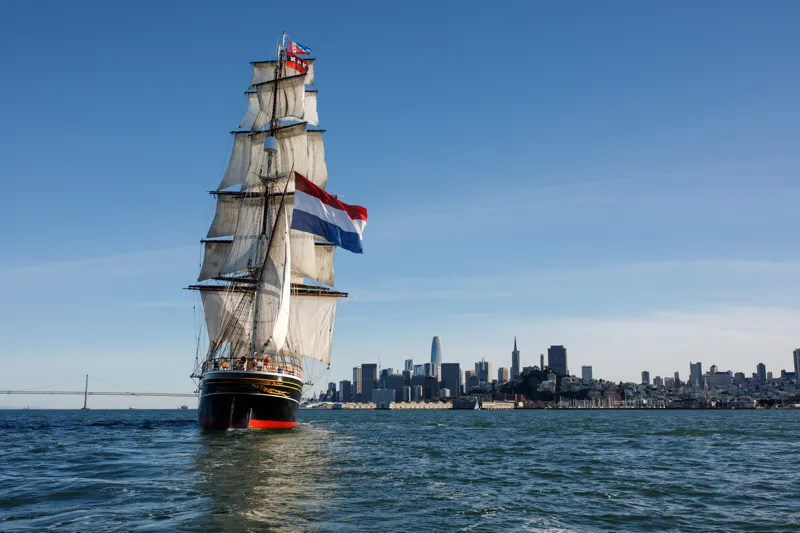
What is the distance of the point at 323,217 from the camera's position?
5069 centimetres

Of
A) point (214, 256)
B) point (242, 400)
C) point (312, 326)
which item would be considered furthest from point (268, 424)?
point (214, 256)

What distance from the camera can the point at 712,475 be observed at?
92.5 ft

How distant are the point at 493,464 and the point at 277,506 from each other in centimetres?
1587

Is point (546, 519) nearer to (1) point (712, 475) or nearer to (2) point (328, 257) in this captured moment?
(1) point (712, 475)

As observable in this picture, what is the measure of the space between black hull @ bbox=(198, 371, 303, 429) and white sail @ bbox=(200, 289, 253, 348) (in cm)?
1415

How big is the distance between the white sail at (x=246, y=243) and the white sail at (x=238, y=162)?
6749 millimetres

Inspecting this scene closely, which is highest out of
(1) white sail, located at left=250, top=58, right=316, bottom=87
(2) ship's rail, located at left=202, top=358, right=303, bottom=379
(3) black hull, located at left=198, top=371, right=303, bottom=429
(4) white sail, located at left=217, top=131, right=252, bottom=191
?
(1) white sail, located at left=250, top=58, right=316, bottom=87

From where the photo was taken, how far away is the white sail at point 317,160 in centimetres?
8039

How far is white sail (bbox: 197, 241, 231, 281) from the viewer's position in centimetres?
7612

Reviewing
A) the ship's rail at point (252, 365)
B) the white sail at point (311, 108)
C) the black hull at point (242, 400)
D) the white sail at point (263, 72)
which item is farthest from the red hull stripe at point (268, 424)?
the white sail at point (263, 72)

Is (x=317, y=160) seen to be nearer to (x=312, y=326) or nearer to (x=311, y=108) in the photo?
(x=311, y=108)

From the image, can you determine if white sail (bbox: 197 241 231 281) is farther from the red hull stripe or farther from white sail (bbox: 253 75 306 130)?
the red hull stripe

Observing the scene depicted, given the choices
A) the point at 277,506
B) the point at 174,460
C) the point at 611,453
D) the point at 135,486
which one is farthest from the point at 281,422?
the point at 277,506

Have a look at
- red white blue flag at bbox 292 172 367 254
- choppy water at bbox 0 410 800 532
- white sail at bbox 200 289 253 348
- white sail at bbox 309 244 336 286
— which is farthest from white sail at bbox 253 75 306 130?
choppy water at bbox 0 410 800 532
